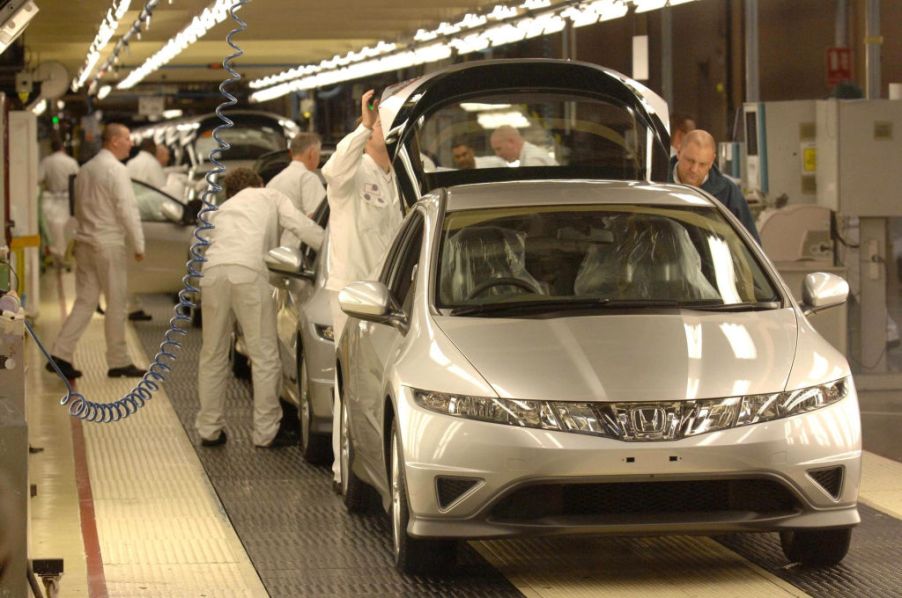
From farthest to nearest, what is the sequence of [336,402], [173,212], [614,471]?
[173,212] < [336,402] < [614,471]

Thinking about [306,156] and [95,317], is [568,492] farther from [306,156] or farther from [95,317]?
[95,317]

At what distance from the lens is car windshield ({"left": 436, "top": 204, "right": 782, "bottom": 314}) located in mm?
7355

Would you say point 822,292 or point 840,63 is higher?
point 840,63

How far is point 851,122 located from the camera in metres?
13.1

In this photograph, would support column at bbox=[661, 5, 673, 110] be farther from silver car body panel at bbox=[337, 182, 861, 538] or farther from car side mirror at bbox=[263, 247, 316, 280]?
silver car body panel at bbox=[337, 182, 861, 538]

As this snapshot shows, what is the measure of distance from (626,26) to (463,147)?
817 inches

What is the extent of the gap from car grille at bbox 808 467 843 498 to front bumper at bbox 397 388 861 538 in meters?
0.01

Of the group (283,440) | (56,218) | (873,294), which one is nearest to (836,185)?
(873,294)

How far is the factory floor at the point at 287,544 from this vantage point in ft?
22.5

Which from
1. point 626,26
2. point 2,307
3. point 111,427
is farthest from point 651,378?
point 626,26

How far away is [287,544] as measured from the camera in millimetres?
7770

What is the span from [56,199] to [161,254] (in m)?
8.54

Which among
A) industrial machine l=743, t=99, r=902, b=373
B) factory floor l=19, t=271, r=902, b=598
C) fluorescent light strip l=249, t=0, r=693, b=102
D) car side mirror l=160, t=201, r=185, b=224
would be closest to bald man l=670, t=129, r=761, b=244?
factory floor l=19, t=271, r=902, b=598

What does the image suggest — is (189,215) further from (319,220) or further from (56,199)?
(56,199)
